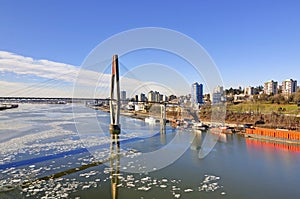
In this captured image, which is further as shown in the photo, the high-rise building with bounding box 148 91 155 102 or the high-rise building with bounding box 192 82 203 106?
the high-rise building with bounding box 148 91 155 102

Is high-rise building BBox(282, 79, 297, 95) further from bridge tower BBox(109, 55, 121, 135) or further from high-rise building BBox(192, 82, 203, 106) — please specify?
bridge tower BBox(109, 55, 121, 135)

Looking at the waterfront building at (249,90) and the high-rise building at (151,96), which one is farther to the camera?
the waterfront building at (249,90)

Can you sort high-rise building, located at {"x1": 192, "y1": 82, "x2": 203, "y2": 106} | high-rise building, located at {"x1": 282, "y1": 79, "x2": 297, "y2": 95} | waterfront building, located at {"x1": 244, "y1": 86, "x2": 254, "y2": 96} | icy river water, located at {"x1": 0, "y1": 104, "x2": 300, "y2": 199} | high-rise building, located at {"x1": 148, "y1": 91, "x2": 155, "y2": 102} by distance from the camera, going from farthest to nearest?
waterfront building, located at {"x1": 244, "y1": 86, "x2": 254, "y2": 96}, high-rise building, located at {"x1": 282, "y1": 79, "x2": 297, "y2": 95}, high-rise building, located at {"x1": 148, "y1": 91, "x2": 155, "y2": 102}, high-rise building, located at {"x1": 192, "y1": 82, "x2": 203, "y2": 106}, icy river water, located at {"x1": 0, "y1": 104, "x2": 300, "y2": 199}

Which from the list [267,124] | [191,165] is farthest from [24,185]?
[267,124]

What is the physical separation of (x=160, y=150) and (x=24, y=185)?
3.00 meters

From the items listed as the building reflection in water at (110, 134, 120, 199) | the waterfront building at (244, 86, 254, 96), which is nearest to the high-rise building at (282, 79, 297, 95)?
the waterfront building at (244, 86, 254, 96)

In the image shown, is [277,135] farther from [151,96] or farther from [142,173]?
[151,96]

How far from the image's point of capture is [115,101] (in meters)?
8.58

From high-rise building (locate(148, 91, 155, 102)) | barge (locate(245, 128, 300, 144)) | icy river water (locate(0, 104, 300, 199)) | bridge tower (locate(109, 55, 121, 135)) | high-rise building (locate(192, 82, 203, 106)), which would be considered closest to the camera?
icy river water (locate(0, 104, 300, 199))

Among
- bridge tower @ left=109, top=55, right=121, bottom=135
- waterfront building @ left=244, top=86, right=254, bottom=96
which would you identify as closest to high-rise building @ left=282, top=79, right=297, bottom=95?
waterfront building @ left=244, top=86, right=254, bottom=96

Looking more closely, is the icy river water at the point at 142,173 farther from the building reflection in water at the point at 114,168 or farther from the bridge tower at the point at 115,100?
the bridge tower at the point at 115,100

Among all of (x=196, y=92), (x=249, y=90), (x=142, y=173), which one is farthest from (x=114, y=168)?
(x=249, y=90)

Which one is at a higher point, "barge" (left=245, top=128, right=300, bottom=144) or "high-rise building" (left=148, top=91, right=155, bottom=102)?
"high-rise building" (left=148, top=91, right=155, bottom=102)

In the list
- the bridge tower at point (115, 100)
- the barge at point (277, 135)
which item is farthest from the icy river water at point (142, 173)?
the bridge tower at point (115, 100)
